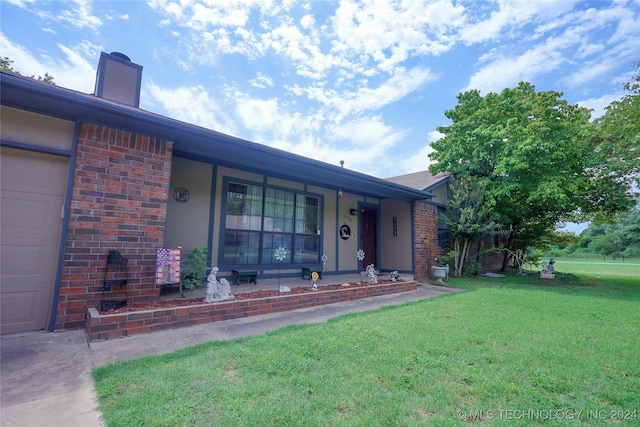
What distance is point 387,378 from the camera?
232cm

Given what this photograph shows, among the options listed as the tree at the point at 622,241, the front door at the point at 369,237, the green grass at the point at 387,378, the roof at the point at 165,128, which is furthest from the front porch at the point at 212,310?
the tree at the point at 622,241

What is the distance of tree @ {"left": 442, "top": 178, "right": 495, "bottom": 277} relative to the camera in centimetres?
877

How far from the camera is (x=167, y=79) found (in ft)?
27.1

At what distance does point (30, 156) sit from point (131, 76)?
337 cm

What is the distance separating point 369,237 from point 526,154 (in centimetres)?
565

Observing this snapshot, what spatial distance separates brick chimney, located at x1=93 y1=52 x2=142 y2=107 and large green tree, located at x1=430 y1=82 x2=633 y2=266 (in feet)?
32.5

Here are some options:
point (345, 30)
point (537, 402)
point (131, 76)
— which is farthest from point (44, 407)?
point (345, 30)

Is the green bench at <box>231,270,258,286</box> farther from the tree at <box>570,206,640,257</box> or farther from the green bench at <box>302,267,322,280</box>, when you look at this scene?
the tree at <box>570,206,640,257</box>

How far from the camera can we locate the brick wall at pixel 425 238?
8.88 meters

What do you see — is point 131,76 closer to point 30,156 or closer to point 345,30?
point 30,156

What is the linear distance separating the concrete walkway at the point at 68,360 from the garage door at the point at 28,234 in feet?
0.98

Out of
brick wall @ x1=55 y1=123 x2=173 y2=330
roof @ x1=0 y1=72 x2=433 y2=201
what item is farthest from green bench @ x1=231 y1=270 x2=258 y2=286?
roof @ x1=0 y1=72 x2=433 y2=201

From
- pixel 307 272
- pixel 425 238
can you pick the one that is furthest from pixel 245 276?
pixel 425 238

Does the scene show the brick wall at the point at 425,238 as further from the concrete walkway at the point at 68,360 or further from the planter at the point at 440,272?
the concrete walkway at the point at 68,360
